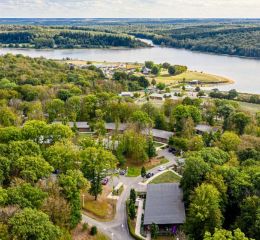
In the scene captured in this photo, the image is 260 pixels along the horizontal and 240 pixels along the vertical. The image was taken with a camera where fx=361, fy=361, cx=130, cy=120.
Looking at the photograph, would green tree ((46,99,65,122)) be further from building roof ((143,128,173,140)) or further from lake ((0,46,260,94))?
lake ((0,46,260,94))

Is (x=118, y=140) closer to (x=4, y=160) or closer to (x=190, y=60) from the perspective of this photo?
(x=4, y=160)

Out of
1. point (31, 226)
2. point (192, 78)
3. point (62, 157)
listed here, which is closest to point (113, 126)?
point (62, 157)

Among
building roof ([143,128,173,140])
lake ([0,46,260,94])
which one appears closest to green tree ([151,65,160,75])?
lake ([0,46,260,94])

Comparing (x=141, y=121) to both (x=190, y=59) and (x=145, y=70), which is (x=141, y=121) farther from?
(x=190, y=59)

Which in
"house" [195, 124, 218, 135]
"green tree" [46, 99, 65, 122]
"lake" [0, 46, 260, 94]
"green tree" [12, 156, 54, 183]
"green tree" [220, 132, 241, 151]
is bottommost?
"lake" [0, 46, 260, 94]

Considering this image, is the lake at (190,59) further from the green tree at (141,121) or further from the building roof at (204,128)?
the green tree at (141,121)

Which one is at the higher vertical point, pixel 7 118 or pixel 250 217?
pixel 250 217

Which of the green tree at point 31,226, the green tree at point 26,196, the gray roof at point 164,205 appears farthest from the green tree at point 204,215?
the green tree at point 26,196
